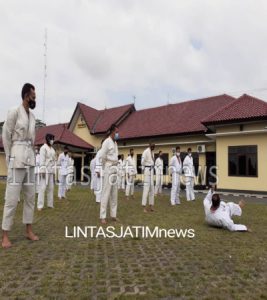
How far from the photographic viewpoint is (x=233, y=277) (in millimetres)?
3535

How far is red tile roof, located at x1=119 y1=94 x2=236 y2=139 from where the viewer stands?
2200 cm

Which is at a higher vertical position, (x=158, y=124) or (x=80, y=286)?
(x=158, y=124)

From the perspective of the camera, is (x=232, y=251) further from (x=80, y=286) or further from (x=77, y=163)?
(x=77, y=163)

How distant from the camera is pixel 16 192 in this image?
15.7 feet

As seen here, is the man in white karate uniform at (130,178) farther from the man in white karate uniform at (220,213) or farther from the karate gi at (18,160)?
the karate gi at (18,160)

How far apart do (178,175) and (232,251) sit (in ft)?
23.0

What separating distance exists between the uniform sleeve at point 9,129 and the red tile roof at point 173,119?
16395 mm

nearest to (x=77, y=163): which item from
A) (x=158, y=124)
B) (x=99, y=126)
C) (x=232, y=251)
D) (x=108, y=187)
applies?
(x=99, y=126)

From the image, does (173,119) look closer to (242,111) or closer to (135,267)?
(242,111)

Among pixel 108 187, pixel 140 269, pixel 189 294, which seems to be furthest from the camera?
pixel 108 187

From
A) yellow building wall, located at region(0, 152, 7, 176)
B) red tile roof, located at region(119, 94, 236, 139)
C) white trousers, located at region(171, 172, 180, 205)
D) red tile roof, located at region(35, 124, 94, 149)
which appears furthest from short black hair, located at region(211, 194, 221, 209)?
yellow building wall, located at region(0, 152, 7, 176)

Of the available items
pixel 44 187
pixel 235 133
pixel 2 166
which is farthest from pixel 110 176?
pixel 2 166

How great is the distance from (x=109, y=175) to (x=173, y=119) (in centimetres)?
1781

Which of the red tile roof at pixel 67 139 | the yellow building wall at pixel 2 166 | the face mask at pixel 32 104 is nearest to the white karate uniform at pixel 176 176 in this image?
the face mask at pixel 32 104
